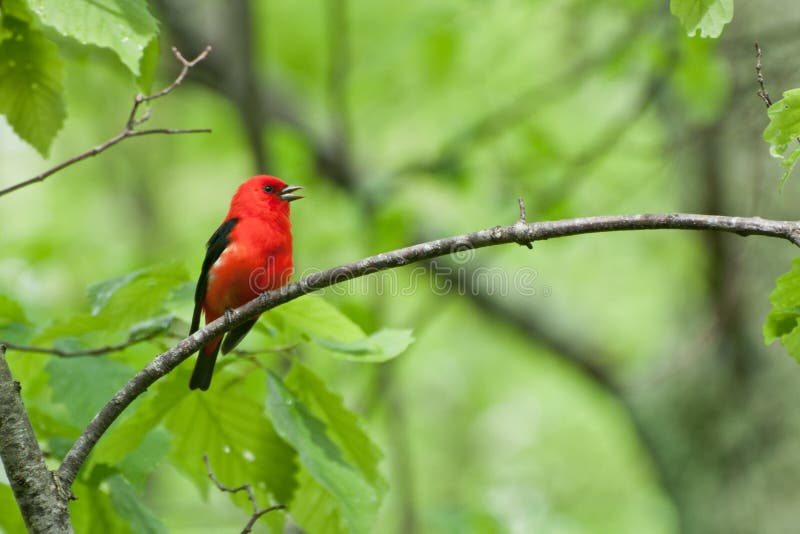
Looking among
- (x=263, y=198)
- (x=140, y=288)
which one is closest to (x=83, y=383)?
(x=140, y=288)

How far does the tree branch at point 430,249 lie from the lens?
6.77 ft

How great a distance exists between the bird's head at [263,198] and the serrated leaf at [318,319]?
5.89 ft

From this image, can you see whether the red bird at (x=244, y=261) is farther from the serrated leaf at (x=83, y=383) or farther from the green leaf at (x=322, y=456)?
the green leaf at (x=322, y=456)

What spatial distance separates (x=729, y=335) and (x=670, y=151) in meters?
1.48

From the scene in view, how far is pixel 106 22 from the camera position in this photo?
7.80ft

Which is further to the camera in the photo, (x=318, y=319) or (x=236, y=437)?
(x=236, y=437)

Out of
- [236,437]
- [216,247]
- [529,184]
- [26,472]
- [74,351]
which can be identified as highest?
[529,184]

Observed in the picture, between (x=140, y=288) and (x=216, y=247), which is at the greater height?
(x=216, y=247)

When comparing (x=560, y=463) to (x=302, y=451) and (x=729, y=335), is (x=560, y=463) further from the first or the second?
(x=302, y=451)

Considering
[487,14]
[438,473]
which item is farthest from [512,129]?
[438,473]

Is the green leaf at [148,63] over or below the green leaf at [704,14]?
over

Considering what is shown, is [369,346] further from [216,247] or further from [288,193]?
[288,193]

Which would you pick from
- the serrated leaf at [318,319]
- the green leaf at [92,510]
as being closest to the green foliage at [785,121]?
the serrated leaf at [318,319]

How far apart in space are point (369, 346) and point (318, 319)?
208mm
